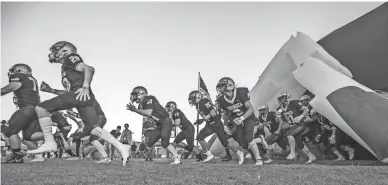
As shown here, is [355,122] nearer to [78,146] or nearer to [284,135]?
[284,135]

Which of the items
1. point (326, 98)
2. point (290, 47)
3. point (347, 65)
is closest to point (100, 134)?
point (326, 98)

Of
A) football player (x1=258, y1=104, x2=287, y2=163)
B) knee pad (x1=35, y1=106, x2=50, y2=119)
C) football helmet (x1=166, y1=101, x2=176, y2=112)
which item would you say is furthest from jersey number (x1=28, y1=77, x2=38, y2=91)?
football player (x1=258, y1=104, x2=287, y2=163)

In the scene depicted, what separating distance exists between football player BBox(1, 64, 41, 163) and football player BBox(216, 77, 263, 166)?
3266mm

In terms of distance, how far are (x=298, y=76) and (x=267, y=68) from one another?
198cm

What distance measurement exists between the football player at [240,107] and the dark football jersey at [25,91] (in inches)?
128

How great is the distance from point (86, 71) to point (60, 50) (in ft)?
2.24

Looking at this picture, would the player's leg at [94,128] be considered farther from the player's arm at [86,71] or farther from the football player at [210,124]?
the football player at [210,124]

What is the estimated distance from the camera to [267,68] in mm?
9828

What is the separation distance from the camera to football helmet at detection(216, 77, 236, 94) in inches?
277

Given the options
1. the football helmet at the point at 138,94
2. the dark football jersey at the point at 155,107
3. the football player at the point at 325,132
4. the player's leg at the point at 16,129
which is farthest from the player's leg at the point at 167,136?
the football player at the point at 325,132

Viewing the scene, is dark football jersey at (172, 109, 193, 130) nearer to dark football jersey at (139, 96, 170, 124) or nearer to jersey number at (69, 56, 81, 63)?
dark football jersey at (139, 96, 170, 124)

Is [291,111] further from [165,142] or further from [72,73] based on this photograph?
[72,73]

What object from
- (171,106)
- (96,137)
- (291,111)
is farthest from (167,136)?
(291,111)

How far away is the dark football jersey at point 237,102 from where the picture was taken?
6.98 m
